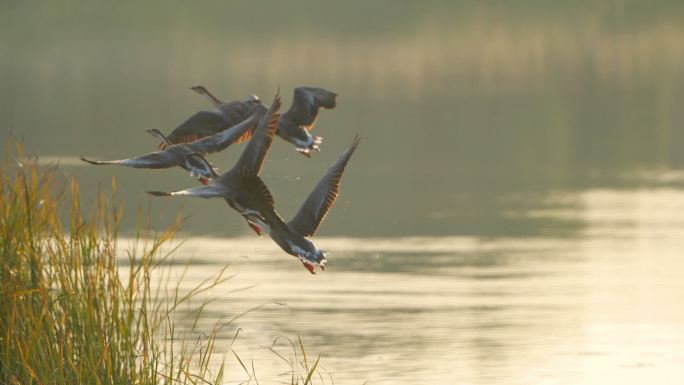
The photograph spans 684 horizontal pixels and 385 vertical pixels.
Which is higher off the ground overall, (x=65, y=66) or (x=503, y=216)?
(x=503, y=216)

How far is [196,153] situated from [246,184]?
0.14 meters

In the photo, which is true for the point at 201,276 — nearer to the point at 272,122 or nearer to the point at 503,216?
the point at 503,216

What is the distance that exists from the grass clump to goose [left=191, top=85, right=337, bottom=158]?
2.33 metres

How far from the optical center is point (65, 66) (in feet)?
229

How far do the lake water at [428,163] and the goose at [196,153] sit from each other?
4.14m

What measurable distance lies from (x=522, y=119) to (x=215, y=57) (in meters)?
17.6

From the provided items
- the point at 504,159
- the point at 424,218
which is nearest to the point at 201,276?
the point at 424,218

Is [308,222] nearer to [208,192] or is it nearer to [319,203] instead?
[319,203]

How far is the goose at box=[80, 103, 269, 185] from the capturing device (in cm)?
459

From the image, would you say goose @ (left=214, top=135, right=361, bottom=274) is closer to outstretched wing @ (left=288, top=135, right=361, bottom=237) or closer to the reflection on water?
outstretched wing @ (left=288, top=135, right=361, bottom=237)

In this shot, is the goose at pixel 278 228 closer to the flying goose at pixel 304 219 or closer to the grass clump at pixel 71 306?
the flying goose at pixel 304 219

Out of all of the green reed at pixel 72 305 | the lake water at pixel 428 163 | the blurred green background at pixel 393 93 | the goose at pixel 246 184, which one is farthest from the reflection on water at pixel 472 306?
the goose at pixel 246 184

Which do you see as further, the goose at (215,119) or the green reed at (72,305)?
the green reed at (72,305)

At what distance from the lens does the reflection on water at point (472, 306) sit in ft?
44.0
